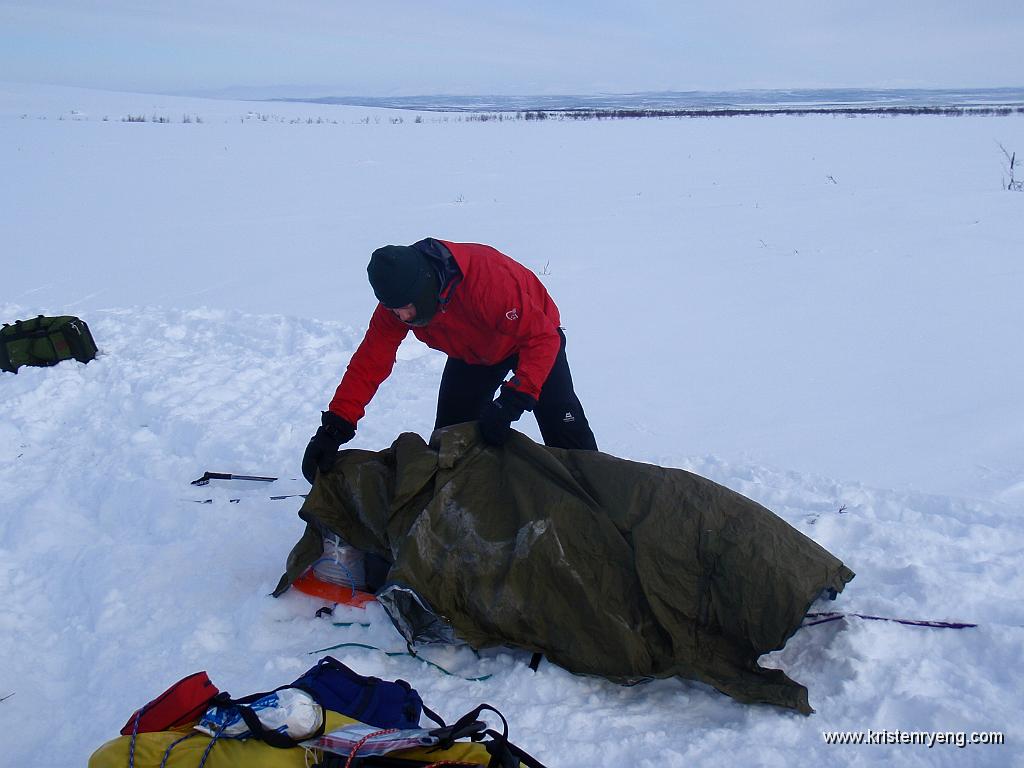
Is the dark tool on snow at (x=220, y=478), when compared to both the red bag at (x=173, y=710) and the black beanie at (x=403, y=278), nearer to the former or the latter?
the black beanie at (x=403, y=278)

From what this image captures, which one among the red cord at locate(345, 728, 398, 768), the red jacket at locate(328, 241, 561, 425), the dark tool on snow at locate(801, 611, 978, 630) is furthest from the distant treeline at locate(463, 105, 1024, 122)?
the red cord at locate(345, 728, 398, 768)

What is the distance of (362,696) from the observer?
2197 millimetres

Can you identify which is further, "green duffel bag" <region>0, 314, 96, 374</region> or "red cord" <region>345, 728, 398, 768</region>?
"green duffel bag" <region>0, 314, 96, 374</region>

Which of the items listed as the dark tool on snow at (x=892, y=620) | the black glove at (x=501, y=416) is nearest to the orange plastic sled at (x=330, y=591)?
the black glove at (x=501, y=416)

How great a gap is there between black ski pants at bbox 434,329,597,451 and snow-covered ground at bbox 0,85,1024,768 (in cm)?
88

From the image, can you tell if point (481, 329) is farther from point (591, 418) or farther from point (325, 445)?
point (591, 418)

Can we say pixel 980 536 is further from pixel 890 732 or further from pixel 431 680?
pixel 431 680

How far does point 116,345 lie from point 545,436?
3.99 meters

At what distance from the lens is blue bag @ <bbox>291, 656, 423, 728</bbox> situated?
2.14 meters

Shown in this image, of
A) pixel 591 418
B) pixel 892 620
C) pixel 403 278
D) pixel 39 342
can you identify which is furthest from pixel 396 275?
pixel 39 342

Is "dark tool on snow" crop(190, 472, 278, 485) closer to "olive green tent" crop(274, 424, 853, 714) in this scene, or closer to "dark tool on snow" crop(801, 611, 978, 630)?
"olive green tent" crop(274, 424, 853, 714)

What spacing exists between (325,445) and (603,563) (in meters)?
1.16

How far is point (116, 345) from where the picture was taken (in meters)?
5.98

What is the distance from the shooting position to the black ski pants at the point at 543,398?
3385 millimetres
